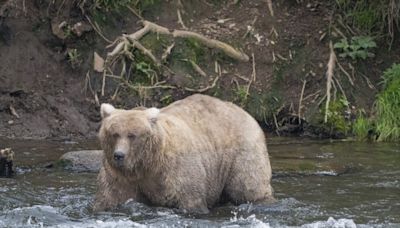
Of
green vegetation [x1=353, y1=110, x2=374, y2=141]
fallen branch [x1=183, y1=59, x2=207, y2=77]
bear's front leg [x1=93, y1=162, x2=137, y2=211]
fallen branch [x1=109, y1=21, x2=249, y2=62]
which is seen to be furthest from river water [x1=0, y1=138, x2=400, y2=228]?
fallen branch [x1=109, y1=21, x2=249, y2=62]

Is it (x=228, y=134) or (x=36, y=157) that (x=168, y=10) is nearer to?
(x=36, y=157)

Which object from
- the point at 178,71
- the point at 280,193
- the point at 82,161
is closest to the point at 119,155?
the point at 280,193

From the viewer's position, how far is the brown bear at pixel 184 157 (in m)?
8.62

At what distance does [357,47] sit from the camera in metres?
14.5

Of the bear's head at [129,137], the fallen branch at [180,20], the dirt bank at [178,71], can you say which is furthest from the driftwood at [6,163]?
the fallen branch at [180,20]

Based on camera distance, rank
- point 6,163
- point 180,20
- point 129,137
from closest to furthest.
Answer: point 129,137 < point 6,163 < point 180,20

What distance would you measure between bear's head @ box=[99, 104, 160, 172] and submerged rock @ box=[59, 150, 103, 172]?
8.46 feet

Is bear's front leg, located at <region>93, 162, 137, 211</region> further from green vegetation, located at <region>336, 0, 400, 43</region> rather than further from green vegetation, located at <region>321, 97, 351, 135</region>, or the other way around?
green vegetation, located at <region>336, 0, 400, 43</region>

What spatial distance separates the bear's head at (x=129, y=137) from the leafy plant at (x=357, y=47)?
6.19 metres

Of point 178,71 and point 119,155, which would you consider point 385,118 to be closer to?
point 178,71

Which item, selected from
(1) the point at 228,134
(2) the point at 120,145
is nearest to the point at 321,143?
(1) the point at 228,134

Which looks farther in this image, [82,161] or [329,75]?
[329,75]

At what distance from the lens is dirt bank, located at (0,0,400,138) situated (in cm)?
1382

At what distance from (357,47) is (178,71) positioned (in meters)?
2.38
